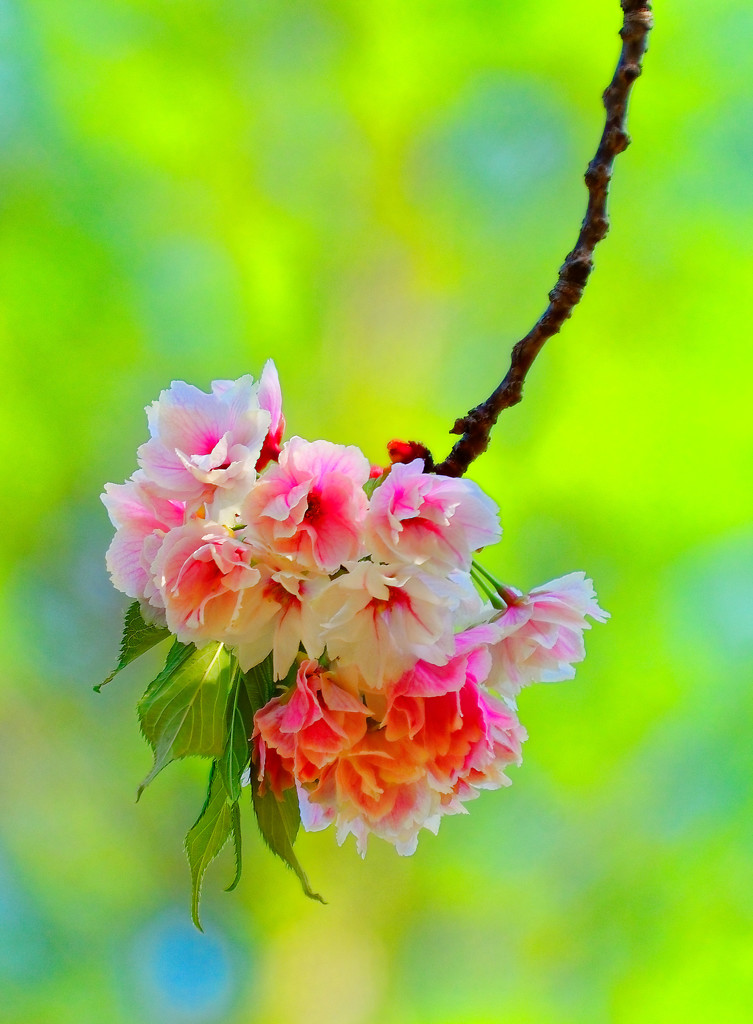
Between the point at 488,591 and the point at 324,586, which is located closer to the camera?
the point at 324,586

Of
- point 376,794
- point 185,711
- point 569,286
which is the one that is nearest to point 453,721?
point 376,794

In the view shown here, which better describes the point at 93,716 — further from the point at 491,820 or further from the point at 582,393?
the point at 582,393

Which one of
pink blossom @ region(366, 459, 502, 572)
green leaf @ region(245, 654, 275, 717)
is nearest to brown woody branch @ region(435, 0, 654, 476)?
pink blossom @ region(366, 459, 502, 572)

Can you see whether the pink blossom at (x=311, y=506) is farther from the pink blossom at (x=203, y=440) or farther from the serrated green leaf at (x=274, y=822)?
the serrated green leaf at (x=274, y=822)

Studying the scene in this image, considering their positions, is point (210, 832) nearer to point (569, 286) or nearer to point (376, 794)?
point (376, 794)

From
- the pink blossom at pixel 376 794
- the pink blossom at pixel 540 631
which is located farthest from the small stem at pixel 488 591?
the pink blossom at pixel 376 794

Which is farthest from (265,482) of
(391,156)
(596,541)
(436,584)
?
(391,156)

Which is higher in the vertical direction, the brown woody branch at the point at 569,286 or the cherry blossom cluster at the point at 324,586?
the brown woody branch at the point at 569,286
